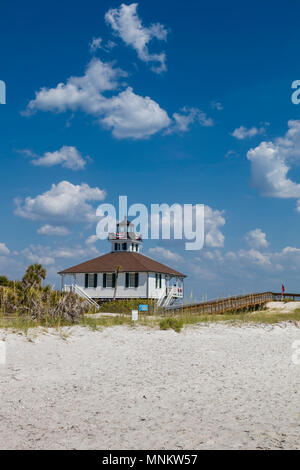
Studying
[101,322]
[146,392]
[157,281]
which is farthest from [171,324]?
[157,281]

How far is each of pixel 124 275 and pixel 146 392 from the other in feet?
118

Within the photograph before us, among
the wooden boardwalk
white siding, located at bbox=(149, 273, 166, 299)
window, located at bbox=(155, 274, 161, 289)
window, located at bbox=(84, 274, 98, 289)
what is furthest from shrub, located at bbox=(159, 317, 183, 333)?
window, located at bbox=(84, 274, 98, 289)

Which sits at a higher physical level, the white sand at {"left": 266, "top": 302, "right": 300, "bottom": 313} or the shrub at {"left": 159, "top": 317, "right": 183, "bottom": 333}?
the white sand at {"left": 266, "top": 302, "right": 300, "bottom": 313}

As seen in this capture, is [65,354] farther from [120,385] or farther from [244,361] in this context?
[244,361]

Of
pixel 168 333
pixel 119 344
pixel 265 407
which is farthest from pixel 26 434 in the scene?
pixel 168 333

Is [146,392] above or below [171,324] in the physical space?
below

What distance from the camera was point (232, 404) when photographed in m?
7.35

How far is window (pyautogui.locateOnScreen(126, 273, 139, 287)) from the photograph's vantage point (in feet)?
143

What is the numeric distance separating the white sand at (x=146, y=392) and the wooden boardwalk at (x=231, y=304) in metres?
12.0

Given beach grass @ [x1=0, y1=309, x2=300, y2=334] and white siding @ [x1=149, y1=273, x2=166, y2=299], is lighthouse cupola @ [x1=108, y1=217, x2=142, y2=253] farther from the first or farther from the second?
beach grass @ [x1=0, y1=309, x2=300, y2=334]

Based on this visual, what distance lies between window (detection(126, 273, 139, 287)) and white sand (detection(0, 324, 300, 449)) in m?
29.7

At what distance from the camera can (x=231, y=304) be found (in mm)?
33812

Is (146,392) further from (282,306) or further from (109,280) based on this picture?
(109,280)
